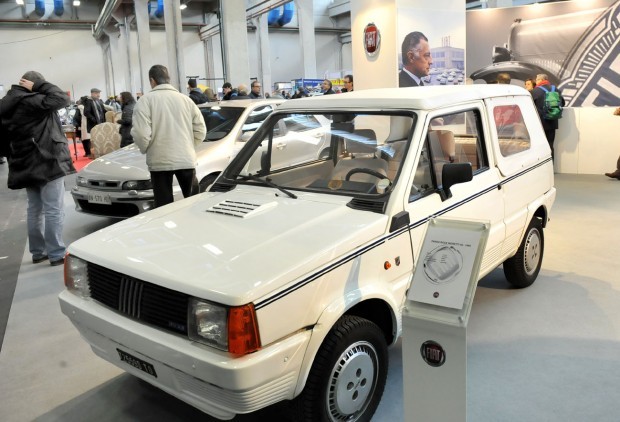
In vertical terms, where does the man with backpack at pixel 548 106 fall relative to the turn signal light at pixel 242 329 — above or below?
above

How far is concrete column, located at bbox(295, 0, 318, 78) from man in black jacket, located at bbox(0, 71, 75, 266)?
2210 centimetres

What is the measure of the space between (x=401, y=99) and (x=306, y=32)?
2444cm

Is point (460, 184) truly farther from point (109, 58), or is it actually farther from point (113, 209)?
point (109, 58)

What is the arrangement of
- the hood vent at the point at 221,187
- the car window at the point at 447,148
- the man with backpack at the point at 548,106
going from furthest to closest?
the man with backpack at the point at 548,106
the hood vent at the point at 221,187
the car window at the point at 447,148

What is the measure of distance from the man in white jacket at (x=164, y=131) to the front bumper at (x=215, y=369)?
274 cm

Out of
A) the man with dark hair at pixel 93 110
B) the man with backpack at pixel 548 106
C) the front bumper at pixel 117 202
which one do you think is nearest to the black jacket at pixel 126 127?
the front bumper at pixel 117 202

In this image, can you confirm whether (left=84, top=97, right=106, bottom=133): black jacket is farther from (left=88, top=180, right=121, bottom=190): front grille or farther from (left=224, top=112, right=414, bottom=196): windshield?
(left=224, top=112, right=414, bottom=196): windshield

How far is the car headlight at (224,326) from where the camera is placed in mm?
2076

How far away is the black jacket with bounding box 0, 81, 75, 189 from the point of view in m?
5.04

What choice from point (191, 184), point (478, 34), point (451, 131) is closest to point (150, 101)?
point (191, 184)

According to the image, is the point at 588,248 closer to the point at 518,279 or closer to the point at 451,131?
the point at 518,279

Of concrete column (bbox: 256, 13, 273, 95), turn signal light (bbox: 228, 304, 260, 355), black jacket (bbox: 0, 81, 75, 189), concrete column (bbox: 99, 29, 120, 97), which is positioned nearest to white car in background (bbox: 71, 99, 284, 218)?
black jacket (bbox: 0, 81, 75, 189)

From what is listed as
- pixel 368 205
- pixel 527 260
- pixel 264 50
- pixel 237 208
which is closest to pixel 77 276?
pixel 237 208

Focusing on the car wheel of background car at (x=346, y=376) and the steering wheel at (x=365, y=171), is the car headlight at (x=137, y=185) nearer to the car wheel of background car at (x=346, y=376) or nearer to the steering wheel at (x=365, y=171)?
the steering wheel at (x=365, y=171)
